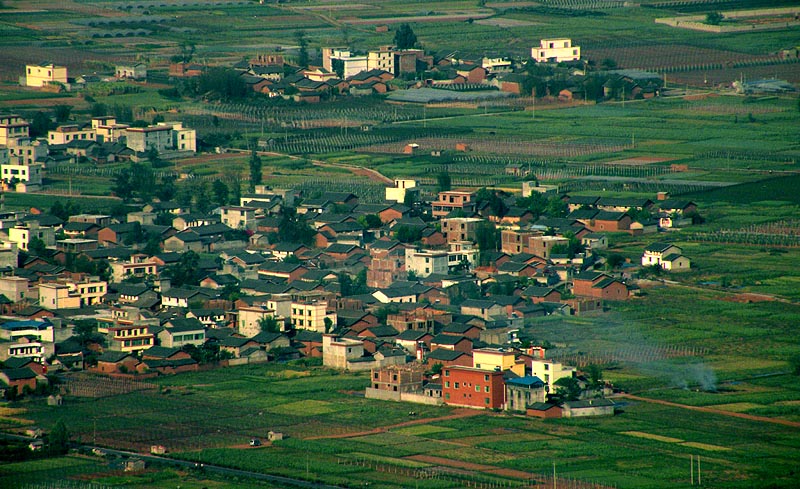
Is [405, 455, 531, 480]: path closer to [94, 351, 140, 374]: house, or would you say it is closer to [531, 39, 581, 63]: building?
[94, 351, 140, 374]: house

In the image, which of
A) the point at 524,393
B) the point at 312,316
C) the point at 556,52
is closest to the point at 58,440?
the point at 524,393

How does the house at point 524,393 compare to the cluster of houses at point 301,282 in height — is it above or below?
above

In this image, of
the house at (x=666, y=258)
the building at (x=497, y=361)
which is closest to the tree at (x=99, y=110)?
Answer: the house at (x=666, y=258)

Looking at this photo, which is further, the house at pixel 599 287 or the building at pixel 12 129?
the building at pixel 12 129

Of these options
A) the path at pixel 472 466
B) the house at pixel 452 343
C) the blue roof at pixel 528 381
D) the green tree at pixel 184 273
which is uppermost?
the blue roof at pixel 528 381

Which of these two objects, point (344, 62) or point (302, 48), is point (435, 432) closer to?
point (344, 62)

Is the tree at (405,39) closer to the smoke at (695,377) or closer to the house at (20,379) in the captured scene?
the smoke at (695,377)
